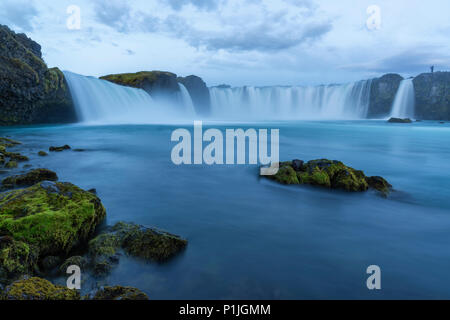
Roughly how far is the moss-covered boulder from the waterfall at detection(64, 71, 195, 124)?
28972 millimetres

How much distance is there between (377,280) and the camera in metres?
3.68

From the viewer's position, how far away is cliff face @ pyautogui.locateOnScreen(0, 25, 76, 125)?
21091 mm

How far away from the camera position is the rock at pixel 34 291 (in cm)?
242

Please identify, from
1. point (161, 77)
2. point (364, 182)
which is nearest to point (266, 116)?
point (161, 77)

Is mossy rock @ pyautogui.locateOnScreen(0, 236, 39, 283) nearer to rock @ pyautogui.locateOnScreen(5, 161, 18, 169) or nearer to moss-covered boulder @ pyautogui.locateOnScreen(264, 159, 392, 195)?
moss-covered boulder @ pyautogui.locateOnScreen(264, 159, 392, 195)

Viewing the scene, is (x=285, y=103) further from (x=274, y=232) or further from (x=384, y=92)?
(x=274, y=232)

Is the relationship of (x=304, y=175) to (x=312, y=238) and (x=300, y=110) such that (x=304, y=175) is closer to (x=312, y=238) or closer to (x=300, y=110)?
(x=312, y=238)

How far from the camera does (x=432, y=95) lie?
198ft

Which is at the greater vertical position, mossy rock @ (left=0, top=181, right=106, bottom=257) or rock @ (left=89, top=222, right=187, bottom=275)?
mossy rock @ (left=0, top=181, right=106, bottom=257)

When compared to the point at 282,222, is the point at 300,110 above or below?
above

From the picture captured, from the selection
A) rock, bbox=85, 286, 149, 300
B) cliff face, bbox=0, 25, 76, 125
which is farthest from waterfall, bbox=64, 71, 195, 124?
rock, bbox=85, 286, 149, 300

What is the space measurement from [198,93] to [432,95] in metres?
56.9

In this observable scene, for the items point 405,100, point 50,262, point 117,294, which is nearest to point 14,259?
point 50,262

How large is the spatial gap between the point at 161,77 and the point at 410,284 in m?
52.7
